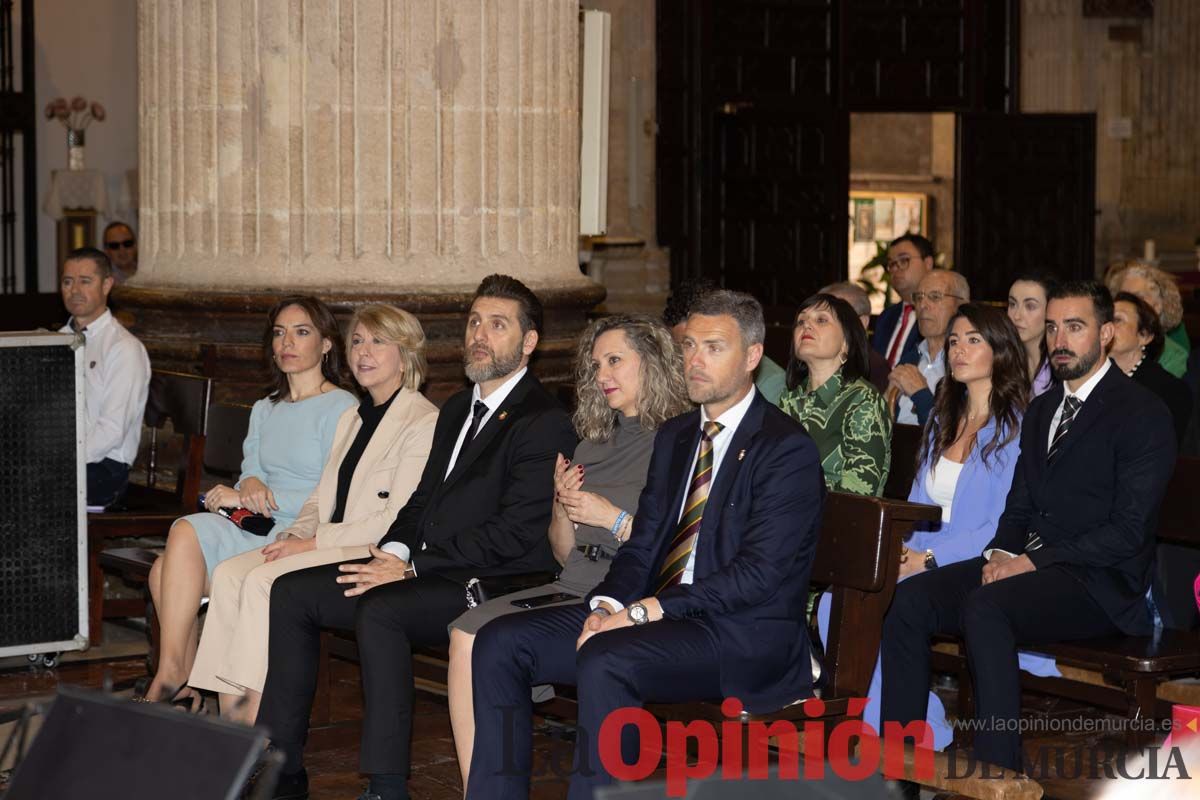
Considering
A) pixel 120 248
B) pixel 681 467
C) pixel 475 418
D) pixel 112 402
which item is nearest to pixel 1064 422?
pixel 681 467

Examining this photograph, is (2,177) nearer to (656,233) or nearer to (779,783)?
(656,233)

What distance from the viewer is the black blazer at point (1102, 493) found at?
15.5 ft

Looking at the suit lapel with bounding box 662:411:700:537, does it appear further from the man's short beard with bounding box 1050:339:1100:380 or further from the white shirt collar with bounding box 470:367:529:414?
the man's short beard with bounding box 1050:339:1100:380

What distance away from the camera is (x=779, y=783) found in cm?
224

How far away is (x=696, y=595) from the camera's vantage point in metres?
4.18

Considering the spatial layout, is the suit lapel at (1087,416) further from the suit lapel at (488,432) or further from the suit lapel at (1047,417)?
the suit lapel at (488,432)

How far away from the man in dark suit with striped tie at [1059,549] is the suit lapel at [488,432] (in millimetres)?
1264

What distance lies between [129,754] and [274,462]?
11.3 feet

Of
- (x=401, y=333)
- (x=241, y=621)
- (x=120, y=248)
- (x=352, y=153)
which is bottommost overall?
(x=241, y=621)

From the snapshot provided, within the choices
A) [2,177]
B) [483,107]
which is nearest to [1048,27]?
[2,177]

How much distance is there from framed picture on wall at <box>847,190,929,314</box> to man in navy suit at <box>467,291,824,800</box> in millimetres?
13546

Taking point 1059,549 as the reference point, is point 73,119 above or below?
above

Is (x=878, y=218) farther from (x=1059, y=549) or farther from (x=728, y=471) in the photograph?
(x=728, y=471)

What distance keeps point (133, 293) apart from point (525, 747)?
3385 mm
